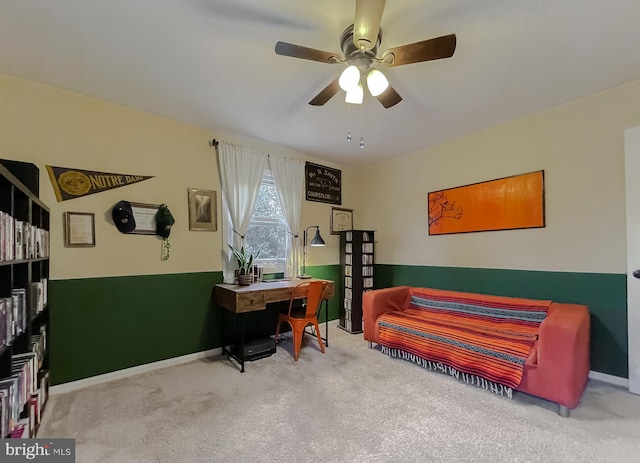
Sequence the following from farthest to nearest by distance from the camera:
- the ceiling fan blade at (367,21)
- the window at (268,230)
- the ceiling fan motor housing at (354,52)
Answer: the window at (268,230), the ceiling fan motor housing at (354,52), the ceiling fan blade at (367,21)

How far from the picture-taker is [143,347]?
9.11 ft

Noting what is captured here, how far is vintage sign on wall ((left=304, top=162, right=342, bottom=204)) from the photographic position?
4.13 m

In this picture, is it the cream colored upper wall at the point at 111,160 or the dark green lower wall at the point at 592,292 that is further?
the dark green lower wall at the point at 592,292

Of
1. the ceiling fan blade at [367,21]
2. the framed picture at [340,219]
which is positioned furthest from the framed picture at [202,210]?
the ceiling fan blade at [367,21]

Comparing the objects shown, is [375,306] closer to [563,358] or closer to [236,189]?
[563,358]

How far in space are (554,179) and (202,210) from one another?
142 inches

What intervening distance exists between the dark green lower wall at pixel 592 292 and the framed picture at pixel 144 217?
348 cm

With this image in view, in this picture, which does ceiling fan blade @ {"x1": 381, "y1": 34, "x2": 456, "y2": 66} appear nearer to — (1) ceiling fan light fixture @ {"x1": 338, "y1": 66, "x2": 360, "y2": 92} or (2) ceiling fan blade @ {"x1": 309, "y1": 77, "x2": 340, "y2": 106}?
(1) ceiling fan light fixture @ {"x1": 338, "y1": 66, "x2": 360, "y2": 92}

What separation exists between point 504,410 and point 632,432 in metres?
0.70

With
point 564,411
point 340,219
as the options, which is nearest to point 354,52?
point 564,411

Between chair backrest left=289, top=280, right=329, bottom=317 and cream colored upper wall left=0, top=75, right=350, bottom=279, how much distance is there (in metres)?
0.95

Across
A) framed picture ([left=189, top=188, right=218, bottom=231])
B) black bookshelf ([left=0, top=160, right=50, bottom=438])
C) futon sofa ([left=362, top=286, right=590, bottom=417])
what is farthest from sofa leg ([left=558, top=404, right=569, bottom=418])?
framed picture ([left=189, top=188, right=218, bottom=231])

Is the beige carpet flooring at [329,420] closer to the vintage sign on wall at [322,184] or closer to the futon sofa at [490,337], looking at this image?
the futon sofa at [490,337]

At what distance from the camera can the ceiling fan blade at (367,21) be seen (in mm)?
1292
